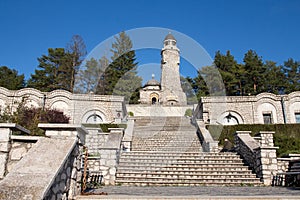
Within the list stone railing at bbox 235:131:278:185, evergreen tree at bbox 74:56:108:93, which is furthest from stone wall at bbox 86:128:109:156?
evergreen tree at bbox 74:56:108:93

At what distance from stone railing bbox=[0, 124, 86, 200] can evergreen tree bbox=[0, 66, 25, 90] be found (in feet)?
95.4

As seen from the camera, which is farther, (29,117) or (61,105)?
(61,105)

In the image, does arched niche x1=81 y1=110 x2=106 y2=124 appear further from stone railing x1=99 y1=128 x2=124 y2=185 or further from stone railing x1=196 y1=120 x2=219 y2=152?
stone railing x1=99 y1=128 x2=124 y2=185

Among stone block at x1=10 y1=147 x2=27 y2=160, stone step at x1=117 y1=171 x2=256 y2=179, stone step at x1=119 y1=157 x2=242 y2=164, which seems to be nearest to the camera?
stone block at x1=10 y1=147 x2=27 y2=160

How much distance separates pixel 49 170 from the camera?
8.62 feet

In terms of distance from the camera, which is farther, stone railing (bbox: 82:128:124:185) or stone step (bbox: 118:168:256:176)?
stone step (bbox: 118:168:256:176)

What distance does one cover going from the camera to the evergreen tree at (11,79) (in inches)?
1139

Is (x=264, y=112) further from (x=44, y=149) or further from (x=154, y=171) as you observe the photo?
(x=44, y=149)

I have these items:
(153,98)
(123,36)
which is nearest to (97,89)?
(123,36)

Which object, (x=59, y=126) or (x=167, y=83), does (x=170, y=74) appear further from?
(x=59, y=126)

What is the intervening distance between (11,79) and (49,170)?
105 ft

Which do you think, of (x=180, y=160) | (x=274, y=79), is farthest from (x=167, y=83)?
(x=180, y=160)

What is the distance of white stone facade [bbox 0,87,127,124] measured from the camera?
20094 mm

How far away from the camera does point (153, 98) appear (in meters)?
35.6
